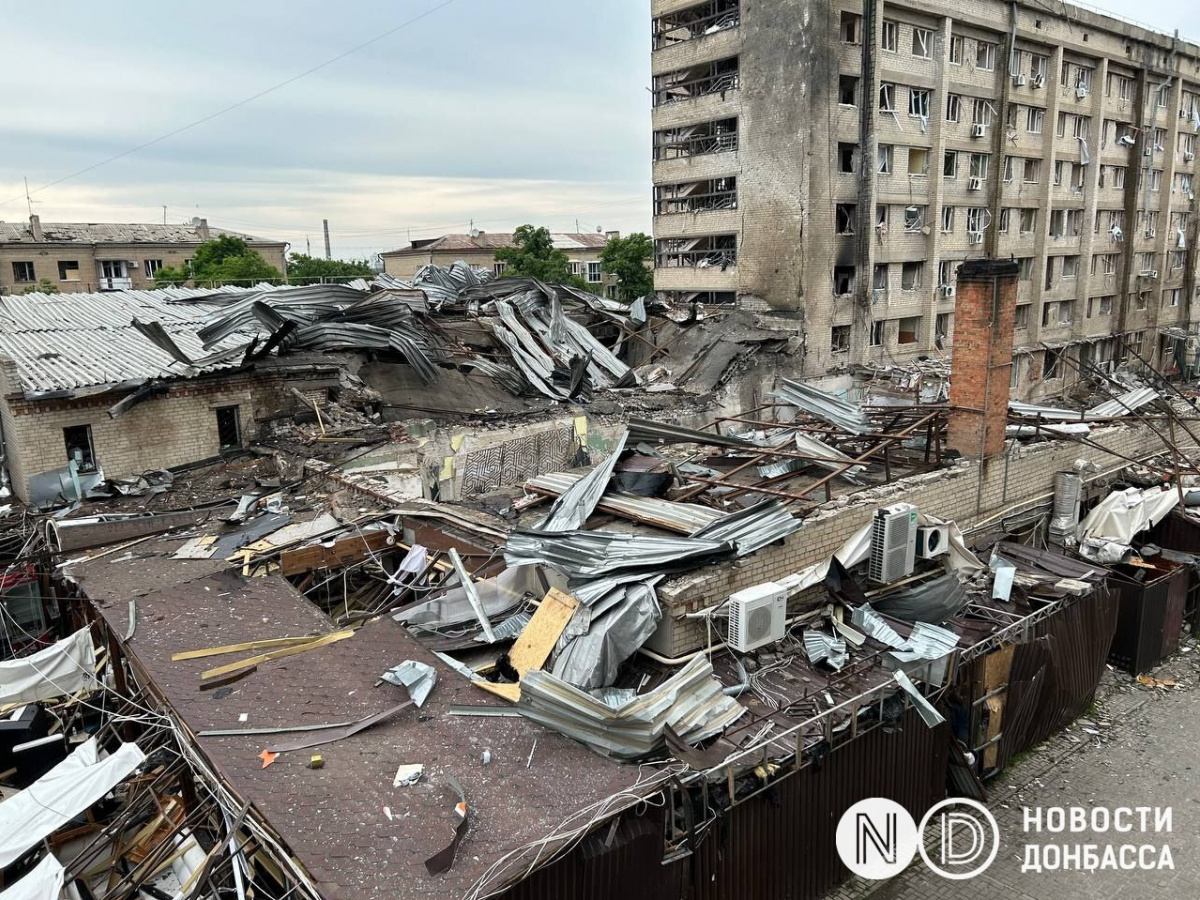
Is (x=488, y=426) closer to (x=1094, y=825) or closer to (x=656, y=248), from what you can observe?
(x=1094, y=825)

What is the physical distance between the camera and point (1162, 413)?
16281mm

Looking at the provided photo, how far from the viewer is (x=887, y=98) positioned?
30.4m

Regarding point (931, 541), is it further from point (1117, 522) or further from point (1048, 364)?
point (1048, 364)

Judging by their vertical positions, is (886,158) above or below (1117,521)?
above

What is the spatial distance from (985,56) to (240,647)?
121 feet

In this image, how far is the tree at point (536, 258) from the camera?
51.8m

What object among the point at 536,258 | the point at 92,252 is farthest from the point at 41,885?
the point at 92,252

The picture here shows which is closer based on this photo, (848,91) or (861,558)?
(861,558)

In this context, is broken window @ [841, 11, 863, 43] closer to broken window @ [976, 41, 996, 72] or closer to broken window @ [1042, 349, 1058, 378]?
broken window @ [976, 41, 996, 72]

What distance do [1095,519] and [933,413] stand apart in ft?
12.2

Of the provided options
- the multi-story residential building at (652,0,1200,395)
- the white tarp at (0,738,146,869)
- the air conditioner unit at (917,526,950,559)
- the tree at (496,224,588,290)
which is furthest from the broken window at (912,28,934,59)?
the white tarp at (0,738,146,869)

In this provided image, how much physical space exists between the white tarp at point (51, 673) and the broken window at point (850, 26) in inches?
1167

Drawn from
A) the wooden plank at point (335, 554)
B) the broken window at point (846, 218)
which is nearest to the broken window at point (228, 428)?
the wooden plank at point (335, 554)
